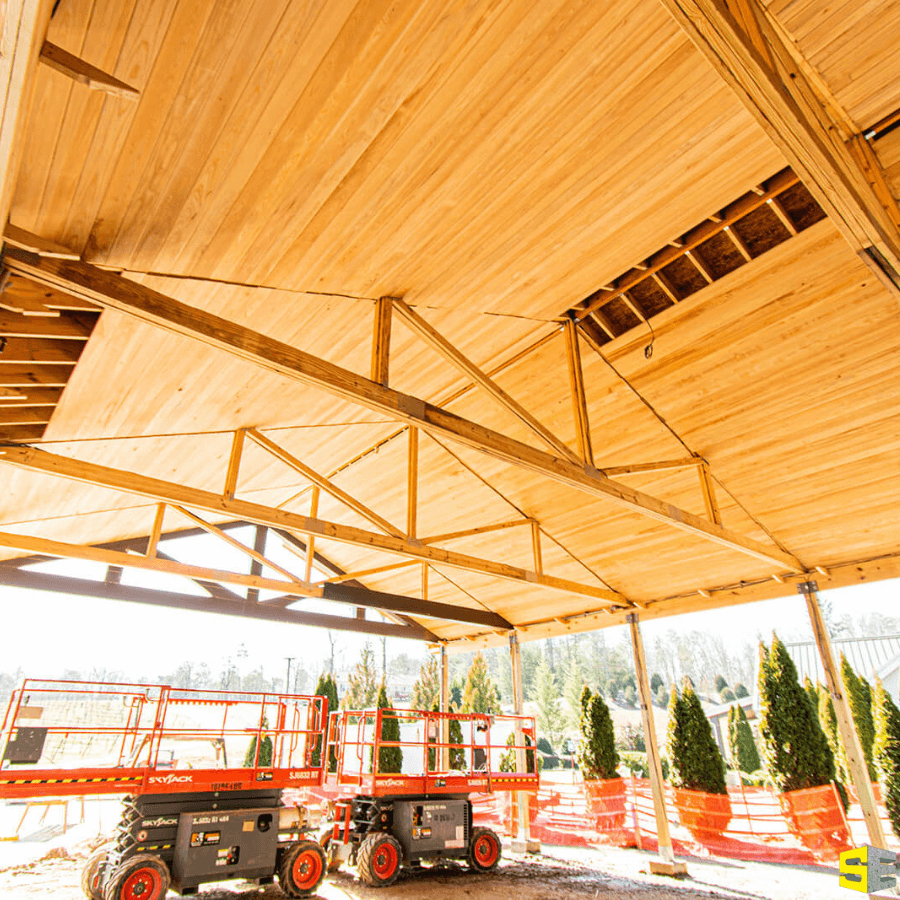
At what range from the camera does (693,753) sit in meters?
12.6

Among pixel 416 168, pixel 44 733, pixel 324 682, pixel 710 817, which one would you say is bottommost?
Result: pixel 710 817

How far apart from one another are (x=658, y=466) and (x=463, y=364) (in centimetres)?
310

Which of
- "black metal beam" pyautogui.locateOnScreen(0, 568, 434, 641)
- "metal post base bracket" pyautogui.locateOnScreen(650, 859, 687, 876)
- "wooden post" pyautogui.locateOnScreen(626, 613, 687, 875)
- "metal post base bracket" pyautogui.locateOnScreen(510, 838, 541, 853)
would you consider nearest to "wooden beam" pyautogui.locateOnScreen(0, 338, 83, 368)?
"black metal beam" pyautogui.locateOnScreen(0, 568, 434, 641)

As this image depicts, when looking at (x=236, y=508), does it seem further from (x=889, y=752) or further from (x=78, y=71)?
(x=889, y=752)

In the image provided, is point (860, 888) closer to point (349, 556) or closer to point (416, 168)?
point (416, 168)

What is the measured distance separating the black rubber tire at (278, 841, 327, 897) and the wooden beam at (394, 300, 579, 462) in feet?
18.9

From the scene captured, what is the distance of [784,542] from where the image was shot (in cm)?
877

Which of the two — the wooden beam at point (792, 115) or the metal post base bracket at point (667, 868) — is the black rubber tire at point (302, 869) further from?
the wooden beam at point (792, 115)

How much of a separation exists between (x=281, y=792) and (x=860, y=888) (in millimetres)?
6201

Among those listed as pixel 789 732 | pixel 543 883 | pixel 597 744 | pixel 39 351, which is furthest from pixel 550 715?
pixel 39 351

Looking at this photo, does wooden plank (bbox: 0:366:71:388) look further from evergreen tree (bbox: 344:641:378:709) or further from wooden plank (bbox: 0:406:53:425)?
evergreen tree (bbox: 344:641:378:709)

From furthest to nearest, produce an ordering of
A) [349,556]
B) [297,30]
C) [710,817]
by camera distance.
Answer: [349,556]
[710,817]
[297,30]

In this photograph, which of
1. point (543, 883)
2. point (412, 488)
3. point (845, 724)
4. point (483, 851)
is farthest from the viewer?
point (483, 851)

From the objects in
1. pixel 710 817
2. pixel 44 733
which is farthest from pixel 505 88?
pixel 710 817
